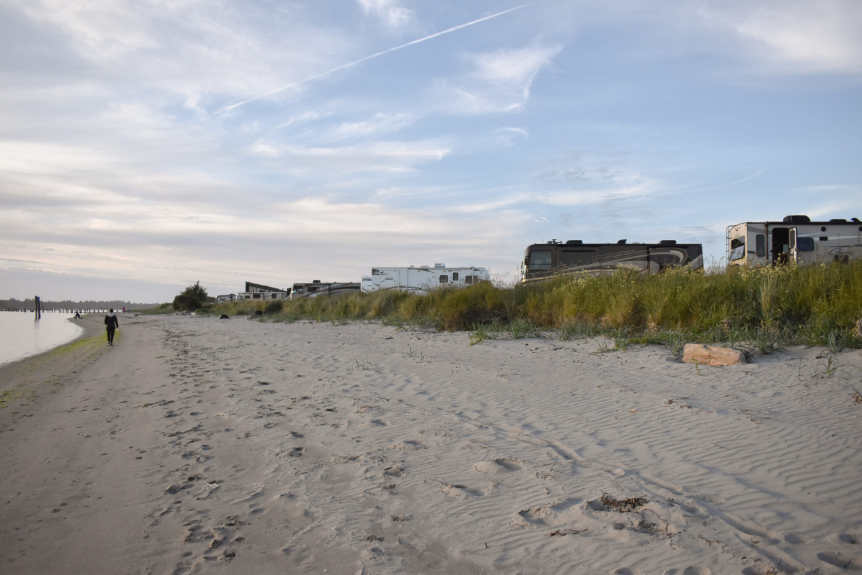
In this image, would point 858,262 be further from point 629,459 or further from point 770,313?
point 629,459

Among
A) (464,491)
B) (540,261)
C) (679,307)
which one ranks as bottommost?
(464,491)

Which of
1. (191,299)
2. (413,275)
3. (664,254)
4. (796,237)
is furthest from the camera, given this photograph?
(191,299)

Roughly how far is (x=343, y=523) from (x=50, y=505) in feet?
6.72

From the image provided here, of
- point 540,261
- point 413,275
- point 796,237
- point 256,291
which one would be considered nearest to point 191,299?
point 256,291

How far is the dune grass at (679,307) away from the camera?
21.1 feet

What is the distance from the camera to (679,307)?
819 cm

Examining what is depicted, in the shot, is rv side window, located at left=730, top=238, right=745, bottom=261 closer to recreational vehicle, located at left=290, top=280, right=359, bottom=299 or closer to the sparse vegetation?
recreational vehicle, located at left=290, top=280, right=359, bottom=299

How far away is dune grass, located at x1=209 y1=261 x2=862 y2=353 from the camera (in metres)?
6.44

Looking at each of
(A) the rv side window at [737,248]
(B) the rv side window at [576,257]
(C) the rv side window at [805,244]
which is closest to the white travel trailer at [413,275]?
(B) the rv side window at [576,257]

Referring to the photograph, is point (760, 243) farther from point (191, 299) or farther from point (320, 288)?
point (191, 299)

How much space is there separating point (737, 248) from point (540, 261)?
280 inches

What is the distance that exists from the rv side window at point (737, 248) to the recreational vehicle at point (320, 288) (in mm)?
21748

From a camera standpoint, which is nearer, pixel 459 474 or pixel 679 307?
pixel 459 474

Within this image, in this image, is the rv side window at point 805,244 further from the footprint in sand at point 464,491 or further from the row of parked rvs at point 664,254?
the footprint in sand at point 464,491
